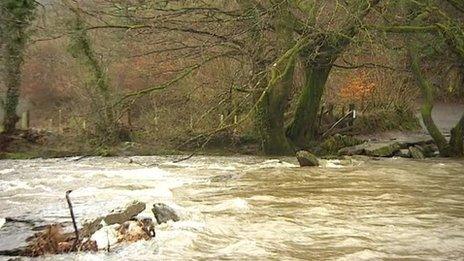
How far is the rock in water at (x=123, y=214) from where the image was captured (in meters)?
7.98

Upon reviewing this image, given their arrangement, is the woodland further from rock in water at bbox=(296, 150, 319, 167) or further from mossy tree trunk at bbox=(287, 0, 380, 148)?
Result: rock in water at bbox=(296, 150, 319, 167)

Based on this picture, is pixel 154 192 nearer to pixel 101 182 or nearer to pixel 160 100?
pixel 101 182

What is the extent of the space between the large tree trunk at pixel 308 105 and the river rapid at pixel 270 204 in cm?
322

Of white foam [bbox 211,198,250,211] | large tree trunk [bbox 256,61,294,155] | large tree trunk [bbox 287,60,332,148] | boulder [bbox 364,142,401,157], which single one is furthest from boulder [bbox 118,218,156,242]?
large tree trunk [bbox 287,60,332,148]

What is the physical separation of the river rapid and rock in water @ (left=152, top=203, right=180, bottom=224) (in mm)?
173

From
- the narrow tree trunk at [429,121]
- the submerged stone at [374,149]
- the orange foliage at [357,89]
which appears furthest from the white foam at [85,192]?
the orange foliage at [357,89]

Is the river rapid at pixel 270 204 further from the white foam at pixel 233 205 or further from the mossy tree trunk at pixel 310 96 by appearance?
the mossy tree trunk at pixel 310 96

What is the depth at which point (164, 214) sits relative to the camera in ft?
28.2

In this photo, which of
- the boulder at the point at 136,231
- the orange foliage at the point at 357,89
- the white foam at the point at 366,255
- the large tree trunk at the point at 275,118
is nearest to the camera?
the white foam at the point at 366,255

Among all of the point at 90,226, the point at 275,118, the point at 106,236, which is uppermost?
the point at 275,118

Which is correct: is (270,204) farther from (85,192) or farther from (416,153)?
(416,153)

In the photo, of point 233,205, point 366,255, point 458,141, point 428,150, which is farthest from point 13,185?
point 428,150

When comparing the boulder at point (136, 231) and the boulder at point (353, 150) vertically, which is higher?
the boulder at point (353, 150)

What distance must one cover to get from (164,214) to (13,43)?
55.4ft
